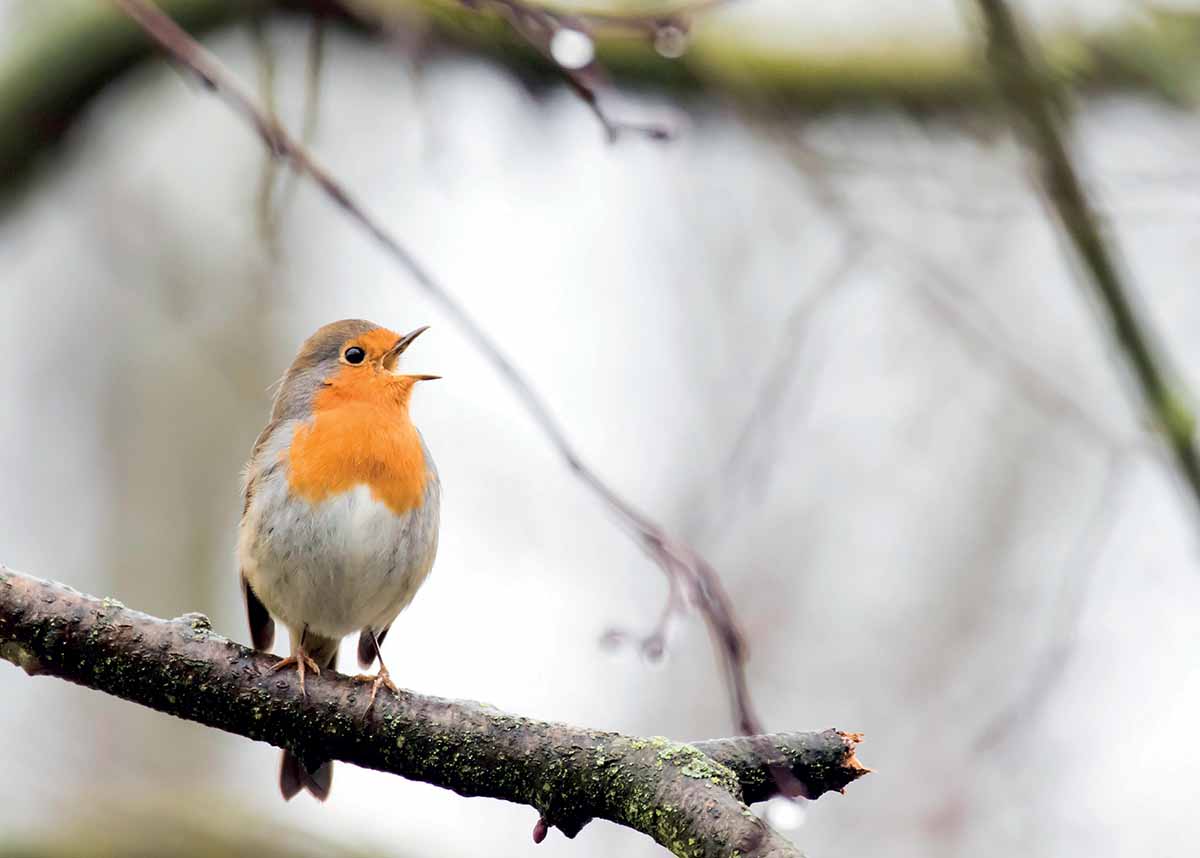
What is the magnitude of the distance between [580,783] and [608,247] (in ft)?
17.9

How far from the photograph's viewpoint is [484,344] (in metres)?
2.41

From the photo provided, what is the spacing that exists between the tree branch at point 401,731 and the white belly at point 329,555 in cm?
91

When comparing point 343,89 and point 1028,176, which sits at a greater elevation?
point 343,89

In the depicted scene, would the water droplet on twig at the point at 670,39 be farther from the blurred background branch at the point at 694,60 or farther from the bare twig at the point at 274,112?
the bare twig at the point at 274,112

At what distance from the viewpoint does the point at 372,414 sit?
3.86 m

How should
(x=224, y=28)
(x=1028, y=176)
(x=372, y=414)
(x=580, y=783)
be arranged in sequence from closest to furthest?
(x=580, y=783)
(x=1028, y=176)
(x=372, y=414)
(x=224, y=28)

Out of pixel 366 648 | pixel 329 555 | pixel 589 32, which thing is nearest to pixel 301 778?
pixel 366 648

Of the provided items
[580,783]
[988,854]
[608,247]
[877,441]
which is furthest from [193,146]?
[580,783]

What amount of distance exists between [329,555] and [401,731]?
1.11m

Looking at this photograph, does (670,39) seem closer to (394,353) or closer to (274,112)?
(274,112)

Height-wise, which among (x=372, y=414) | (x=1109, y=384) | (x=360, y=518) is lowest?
(x=360, y=518)

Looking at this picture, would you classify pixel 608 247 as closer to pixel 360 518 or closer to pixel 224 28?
pixel 224 28

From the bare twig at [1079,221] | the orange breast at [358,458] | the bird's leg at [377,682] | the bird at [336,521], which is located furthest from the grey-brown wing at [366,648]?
the bare twig at [1079,221]

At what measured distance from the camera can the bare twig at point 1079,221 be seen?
264 cm
